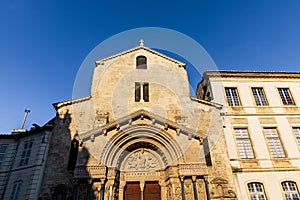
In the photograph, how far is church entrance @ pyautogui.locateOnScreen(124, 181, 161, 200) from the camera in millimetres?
11547

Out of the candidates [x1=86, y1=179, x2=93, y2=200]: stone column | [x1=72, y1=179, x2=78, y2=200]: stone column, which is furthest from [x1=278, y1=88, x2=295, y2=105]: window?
[x1=72, y1=179, x2=78, y2=200]: stone column

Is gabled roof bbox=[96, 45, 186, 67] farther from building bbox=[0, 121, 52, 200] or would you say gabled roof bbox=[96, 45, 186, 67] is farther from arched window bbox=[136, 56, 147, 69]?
building bbox=[0, 121, 52, 200]

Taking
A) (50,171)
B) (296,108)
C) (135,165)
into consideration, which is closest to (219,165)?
(135,165)

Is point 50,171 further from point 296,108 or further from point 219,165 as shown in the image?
point 296,108

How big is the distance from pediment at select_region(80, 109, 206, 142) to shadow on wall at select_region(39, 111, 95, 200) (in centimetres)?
103

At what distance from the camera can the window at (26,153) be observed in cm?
1298

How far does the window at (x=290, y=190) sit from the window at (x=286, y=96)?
5949 millimetres

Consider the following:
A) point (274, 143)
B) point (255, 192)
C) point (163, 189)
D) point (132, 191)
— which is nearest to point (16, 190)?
point (132, 191)

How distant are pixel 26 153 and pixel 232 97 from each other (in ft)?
47.3

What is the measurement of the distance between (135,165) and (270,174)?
8.04 m

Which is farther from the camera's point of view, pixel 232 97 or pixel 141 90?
pixel 232 97

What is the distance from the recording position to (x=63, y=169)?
1154cm

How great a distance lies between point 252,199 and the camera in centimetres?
1206

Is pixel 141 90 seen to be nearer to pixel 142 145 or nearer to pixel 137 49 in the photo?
pixel 137 49
